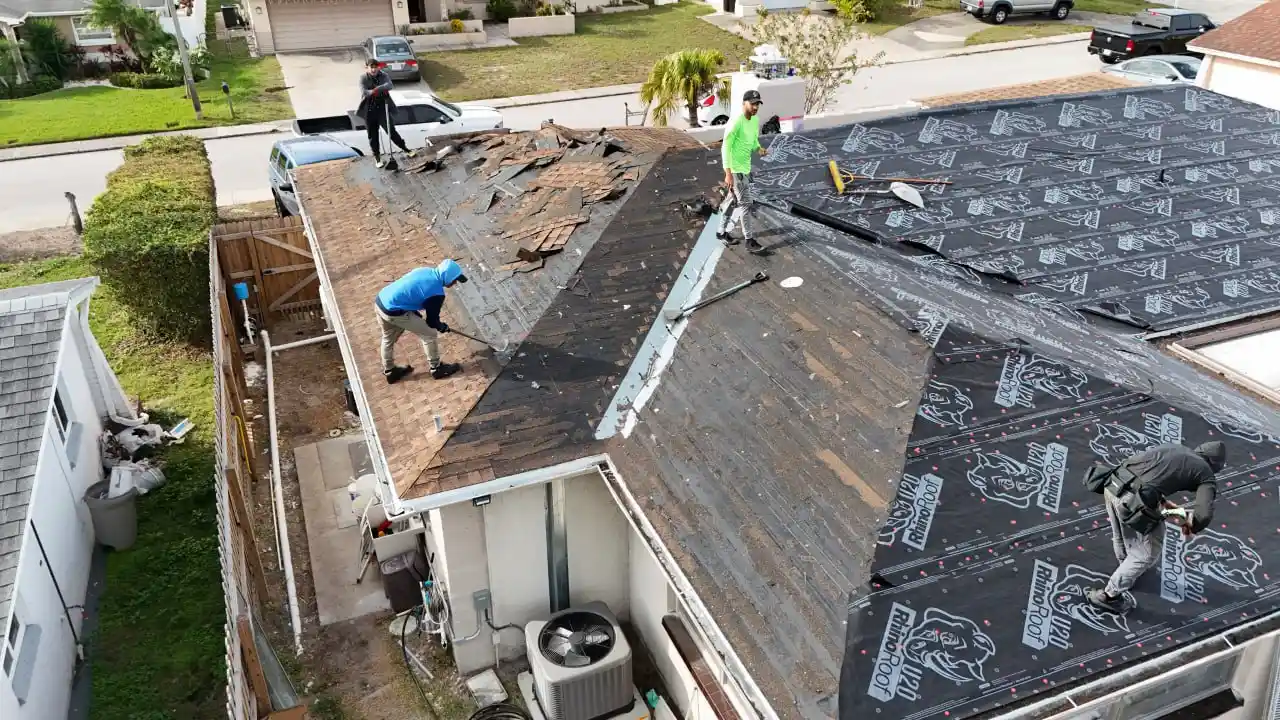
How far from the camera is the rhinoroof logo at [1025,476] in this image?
7512 millimetres

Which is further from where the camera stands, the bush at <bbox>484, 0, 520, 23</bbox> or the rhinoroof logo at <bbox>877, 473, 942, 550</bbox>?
the bush at <bbox>484, 0, 520, 23</bbox>

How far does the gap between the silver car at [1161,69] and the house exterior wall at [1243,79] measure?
445 centimetres

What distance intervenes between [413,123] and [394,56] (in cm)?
1012

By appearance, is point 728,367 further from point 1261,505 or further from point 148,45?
point 148,45

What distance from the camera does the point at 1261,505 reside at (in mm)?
7598

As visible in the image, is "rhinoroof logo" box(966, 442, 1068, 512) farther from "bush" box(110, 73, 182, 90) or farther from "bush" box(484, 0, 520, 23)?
"bush" box(484, 0, 520, 23)

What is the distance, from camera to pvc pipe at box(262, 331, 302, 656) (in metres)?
10.9

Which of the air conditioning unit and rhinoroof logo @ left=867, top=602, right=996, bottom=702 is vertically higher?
rhinoroof logo @ left=867, top=602, right=996, bottom=702

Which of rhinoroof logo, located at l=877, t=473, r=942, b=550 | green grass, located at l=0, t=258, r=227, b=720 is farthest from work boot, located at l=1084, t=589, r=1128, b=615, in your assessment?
green grass, located at l=0, t=258, r=227, b=720

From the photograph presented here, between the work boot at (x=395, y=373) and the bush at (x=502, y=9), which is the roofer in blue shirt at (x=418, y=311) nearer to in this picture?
the work boot at (x=395, y=373)

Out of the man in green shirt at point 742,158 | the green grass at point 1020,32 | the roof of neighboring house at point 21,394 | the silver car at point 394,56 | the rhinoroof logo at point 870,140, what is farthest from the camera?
the green grass at point 1020,32

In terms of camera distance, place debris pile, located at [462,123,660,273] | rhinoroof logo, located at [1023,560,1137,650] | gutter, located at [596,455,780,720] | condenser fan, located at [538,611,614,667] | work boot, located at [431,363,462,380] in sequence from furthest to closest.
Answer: debris pile, located at [462,123,660,273]
work boot, located at [431,363,462,380]
condenser fan, located at [538,611,614,667]
rhinoroof logo, located at [1023,560,1137,650]
gutter, located at [596,455,780,720]

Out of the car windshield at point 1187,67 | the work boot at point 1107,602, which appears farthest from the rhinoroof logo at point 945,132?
the car windshield at point 1187,67

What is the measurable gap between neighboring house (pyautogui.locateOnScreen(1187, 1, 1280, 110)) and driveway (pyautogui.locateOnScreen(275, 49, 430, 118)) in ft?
76.1
